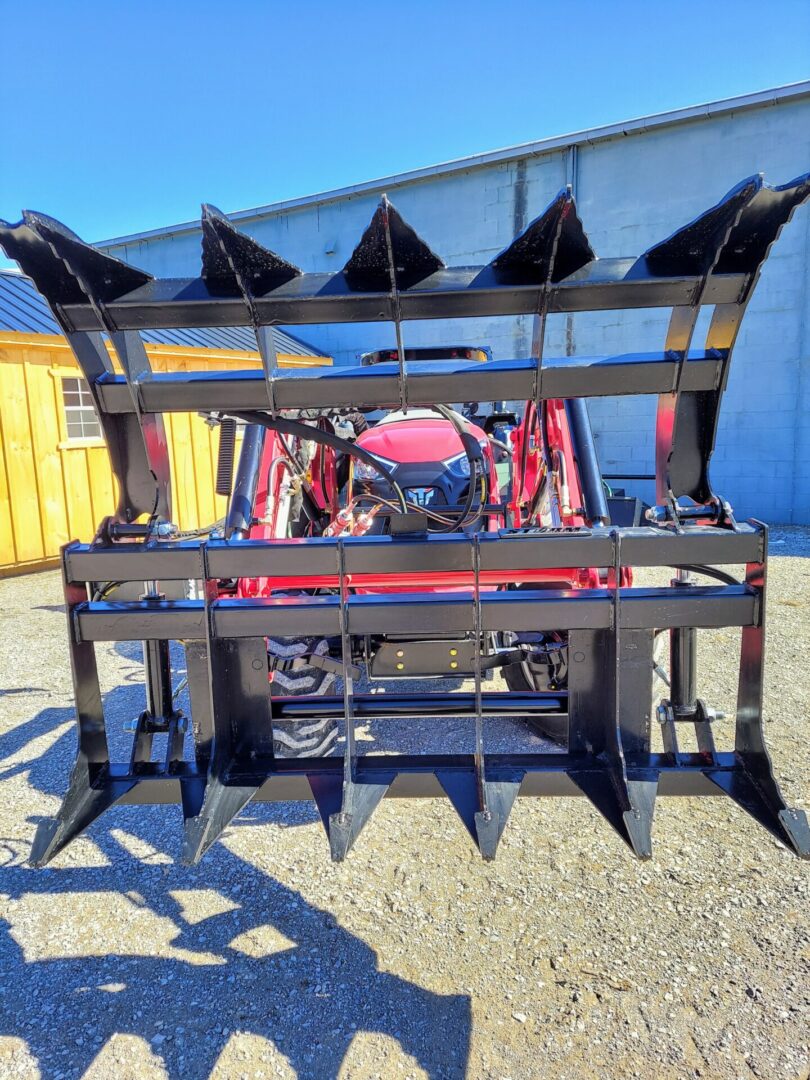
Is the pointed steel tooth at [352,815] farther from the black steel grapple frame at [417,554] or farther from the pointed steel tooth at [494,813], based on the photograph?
the pointed steel tooth at [494,813]

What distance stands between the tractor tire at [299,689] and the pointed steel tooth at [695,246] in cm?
185

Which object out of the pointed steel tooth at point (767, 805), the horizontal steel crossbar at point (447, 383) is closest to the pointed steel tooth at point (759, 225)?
the horizontal steel crossbar at point (447, 383)

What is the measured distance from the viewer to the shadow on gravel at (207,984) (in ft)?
6.35

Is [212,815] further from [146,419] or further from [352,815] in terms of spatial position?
[146,419]

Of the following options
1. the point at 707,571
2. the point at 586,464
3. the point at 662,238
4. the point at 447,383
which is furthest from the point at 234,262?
the point at 662,238

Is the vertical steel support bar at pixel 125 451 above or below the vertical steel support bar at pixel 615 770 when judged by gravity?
above

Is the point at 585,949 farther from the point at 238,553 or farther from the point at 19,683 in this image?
the point at 19,683

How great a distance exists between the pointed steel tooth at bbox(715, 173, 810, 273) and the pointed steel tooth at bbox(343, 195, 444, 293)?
2.49ft

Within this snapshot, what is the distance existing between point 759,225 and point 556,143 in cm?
1163

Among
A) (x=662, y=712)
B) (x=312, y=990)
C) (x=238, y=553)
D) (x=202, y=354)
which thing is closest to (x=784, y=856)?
(x=662, y=712)

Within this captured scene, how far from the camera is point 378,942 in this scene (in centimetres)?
233

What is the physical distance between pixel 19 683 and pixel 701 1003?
455 centimetres

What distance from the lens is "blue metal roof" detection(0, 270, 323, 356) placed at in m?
8.59

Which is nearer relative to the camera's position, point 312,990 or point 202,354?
point 312,990
